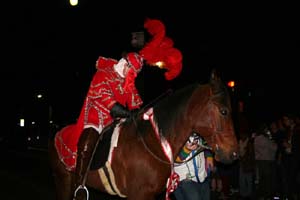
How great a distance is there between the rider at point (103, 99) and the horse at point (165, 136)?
0.32m

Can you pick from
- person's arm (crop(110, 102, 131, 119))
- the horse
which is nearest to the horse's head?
the horse

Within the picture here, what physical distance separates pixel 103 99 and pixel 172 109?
0.98 meters

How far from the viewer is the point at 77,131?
6.45 meters

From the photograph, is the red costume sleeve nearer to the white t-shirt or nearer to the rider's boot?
the rider's boot

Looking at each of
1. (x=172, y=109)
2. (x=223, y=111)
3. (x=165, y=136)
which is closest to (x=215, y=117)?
(x=223, y=111)

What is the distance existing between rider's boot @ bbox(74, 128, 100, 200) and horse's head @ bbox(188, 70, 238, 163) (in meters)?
1.40

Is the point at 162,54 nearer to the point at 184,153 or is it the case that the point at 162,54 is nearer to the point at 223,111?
the point at 223,111

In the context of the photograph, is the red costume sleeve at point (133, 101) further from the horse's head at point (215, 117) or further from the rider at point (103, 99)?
the horse's head at point (215, 117)

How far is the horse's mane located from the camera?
5418 mm

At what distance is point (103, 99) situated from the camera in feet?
19.3

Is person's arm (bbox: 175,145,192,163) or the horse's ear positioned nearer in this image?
the horse's ear

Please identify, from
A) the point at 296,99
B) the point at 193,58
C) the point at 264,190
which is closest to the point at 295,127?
the point at 264,190

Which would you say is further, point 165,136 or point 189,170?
point 189,170

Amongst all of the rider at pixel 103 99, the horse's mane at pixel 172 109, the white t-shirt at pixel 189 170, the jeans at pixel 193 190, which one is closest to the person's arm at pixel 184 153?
the white t-shirt at pixel 189 170
